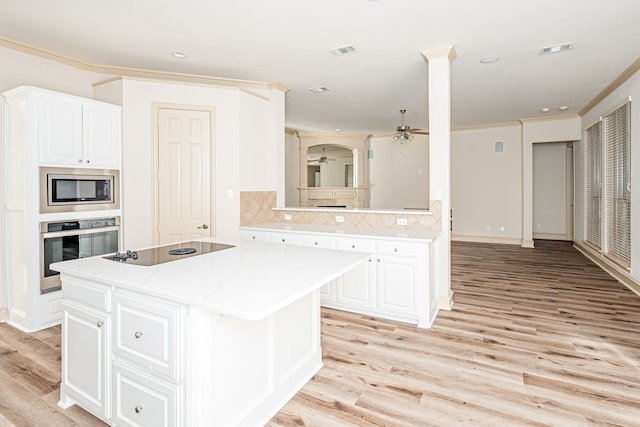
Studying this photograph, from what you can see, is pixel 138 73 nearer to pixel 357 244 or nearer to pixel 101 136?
pixel 101 136

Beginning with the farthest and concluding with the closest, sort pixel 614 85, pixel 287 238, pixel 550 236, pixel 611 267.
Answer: pixel 550 236 < pixel 611 267 < pixel 614 85 < pixel 287 238

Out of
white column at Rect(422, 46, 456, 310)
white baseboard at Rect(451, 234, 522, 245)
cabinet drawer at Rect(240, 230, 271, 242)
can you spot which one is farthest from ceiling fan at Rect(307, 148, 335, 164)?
white column at Rect(422, 46, 456, 310)

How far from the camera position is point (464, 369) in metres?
2.50

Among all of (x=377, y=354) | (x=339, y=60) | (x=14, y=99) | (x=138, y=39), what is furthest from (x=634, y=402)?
(x=14, y=99)

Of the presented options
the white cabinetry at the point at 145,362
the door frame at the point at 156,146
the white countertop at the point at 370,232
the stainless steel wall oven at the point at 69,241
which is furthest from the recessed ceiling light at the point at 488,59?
the stainless steel wall oven at the point at 69,241

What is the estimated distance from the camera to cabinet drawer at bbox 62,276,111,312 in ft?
5.71

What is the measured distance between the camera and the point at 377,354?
2.74m

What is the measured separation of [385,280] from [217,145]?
2.59m

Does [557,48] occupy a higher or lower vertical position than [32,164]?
higher

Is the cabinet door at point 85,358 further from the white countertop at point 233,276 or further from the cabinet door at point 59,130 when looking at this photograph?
the cabinet door at point 59,130

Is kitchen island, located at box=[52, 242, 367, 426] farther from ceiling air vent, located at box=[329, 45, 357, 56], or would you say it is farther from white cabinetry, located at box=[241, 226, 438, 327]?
ceiling air vent, located at box=[329, 45, 357, 56]

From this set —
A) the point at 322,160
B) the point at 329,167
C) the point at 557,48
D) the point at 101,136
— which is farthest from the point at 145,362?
the point at 329,167

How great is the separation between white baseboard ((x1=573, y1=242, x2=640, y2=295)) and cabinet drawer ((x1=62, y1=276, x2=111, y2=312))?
5553mm

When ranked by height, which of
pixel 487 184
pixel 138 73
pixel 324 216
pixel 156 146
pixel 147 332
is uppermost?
pixel 138 73
